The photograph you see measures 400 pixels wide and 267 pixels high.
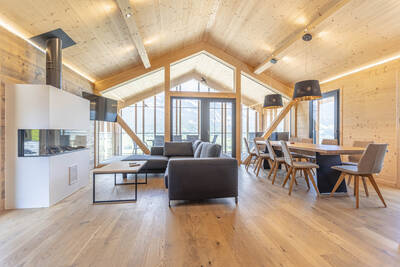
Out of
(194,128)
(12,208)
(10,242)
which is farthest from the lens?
(194,128)

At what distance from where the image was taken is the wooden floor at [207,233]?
5.23 feet

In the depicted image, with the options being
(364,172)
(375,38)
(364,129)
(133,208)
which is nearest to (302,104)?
(364,129)

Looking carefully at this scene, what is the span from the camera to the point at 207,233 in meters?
2.00

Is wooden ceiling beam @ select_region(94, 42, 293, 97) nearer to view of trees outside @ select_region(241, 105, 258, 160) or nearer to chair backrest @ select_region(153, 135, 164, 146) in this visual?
view of trees outside @ select_region(241, 105, 258, 160)

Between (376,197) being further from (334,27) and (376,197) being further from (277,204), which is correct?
(334,27)

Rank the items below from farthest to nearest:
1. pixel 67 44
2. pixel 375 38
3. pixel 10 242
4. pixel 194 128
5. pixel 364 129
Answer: pixel 194 128 < pixel 364 129 < pixel 375 38 < pixel 67 44 < pixel 10 242

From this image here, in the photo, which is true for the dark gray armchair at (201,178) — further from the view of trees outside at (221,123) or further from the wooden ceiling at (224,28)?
the view of trees outside at (221,123)

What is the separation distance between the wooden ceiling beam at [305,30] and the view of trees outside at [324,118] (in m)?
2.03

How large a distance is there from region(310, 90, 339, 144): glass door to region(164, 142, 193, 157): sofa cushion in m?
3.91

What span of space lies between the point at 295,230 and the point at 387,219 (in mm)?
1265

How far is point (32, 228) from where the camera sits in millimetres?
2115

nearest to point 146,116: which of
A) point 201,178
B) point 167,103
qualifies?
point 167,103

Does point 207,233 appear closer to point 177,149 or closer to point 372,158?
point 372,158

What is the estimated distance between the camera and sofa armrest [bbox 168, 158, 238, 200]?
2729 mm
